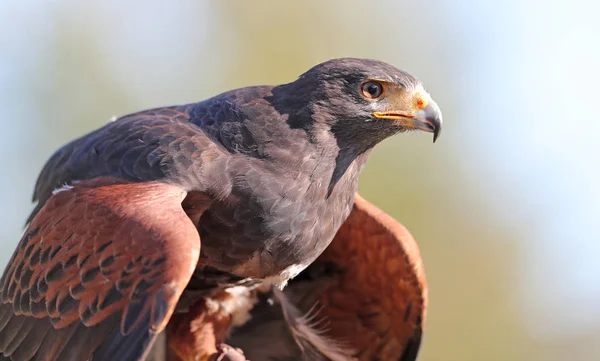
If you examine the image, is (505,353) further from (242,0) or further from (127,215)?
(127,215)

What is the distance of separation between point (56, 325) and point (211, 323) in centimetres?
152

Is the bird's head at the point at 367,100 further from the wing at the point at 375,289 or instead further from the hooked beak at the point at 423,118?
the wing at the point at 375,289

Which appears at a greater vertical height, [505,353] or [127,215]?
[127,215]

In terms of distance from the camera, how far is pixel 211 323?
5840 mm

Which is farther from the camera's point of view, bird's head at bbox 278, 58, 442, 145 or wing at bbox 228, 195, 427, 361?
wing at bbox 228, 195, 427, 361

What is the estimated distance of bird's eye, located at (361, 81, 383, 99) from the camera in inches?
199

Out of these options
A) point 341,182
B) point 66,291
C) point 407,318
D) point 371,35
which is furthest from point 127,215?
point 371,35

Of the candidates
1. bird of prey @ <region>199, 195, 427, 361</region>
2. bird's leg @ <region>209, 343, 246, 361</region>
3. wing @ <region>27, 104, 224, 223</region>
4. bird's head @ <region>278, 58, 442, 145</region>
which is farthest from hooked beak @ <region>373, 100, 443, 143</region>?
bird's leg @ <region>209, 343, 246, 361</region>

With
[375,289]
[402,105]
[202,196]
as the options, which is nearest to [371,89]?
[402,105]

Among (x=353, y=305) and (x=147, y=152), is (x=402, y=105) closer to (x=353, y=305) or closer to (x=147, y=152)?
(x=147, y=152)

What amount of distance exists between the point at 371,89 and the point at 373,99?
0.20 ft

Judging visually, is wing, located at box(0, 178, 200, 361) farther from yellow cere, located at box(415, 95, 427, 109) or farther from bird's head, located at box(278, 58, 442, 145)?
yellow cere, located at box(415, 95, 427, 109)

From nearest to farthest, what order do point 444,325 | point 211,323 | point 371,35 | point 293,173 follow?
point 293,173, point 211,323, point 444,325, point 371,35

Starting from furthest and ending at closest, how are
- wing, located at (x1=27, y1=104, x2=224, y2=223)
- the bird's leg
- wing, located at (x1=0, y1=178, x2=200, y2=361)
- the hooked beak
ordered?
the bird's leg, the hooked beak, wing, located at (x1=27, y1=104, x2=224, y2=223), wing, located at (x1=0, y1=178, x2=200, y2=361)
